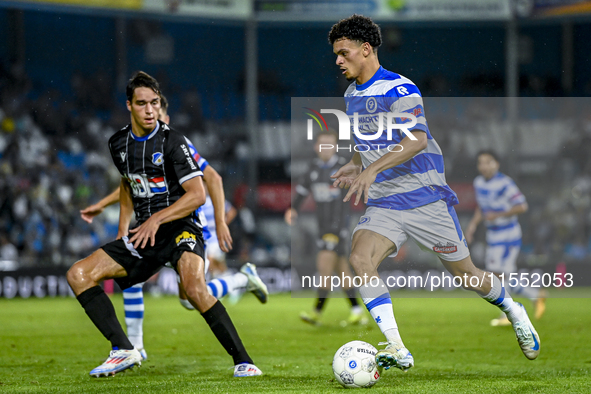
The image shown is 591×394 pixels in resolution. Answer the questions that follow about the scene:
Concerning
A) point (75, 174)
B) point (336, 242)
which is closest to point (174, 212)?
point (336, 242)

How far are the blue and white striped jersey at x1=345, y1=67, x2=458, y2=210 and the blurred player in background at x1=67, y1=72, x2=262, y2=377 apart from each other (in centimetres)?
120

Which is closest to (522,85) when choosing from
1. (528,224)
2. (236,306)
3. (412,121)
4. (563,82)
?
(563,82)

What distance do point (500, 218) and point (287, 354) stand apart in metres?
4.59

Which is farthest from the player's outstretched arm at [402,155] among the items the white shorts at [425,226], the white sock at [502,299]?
the white sock at [502,299]

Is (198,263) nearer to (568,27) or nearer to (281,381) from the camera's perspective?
(281,381)

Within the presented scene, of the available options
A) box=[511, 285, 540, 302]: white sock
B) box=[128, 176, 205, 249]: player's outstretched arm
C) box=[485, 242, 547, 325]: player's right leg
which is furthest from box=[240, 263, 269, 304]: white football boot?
box=[485, 242, 547, 325]: player's right leg

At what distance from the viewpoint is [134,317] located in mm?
6027

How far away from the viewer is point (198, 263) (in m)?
5.16

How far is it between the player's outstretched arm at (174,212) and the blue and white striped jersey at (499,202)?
18.4ft

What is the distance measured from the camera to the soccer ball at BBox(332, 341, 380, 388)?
4.47 m

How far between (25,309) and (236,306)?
3.40m

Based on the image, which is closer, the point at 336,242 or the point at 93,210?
the point at 93,210

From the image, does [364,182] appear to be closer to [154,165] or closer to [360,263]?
[360,263]

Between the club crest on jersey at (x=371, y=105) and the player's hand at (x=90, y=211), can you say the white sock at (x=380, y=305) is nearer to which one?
the club crest on jersey at (x=371, y=105)
